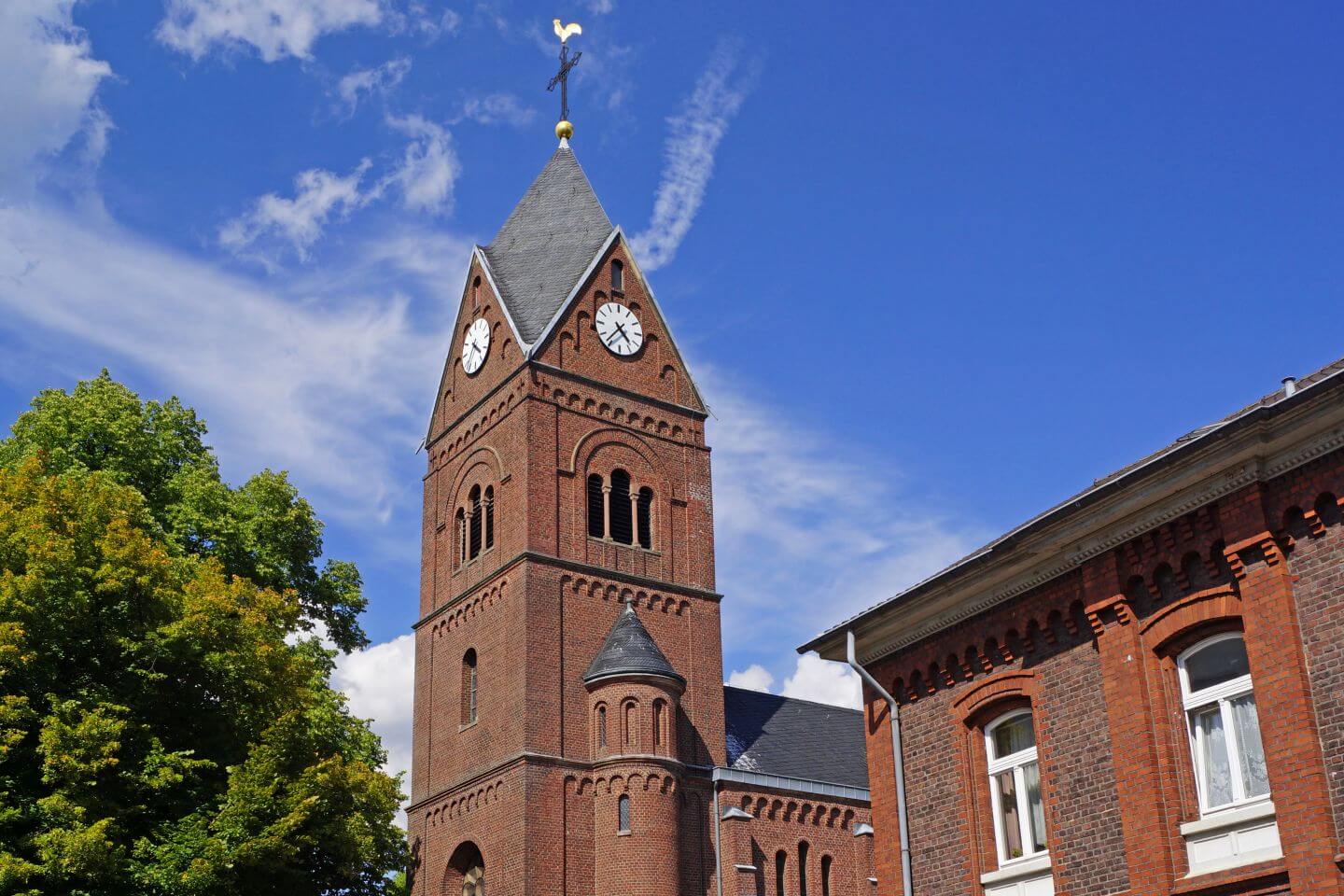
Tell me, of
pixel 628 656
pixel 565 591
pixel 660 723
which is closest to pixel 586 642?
pixel 565 591

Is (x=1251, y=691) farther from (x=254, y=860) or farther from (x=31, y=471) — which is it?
(x=31, y=471)

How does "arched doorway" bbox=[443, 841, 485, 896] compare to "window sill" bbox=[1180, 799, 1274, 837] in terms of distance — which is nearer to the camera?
"window sill" bbox=[1180, 799, 1274, 837]

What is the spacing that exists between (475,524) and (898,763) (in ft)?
80.4

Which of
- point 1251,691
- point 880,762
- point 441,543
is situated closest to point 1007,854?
point 880,762

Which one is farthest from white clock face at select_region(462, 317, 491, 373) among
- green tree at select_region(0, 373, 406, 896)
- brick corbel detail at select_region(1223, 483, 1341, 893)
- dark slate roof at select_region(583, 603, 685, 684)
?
brick corbel detail at select_region(1223, 483, 1341, 893)

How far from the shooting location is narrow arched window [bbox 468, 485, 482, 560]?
40188 mm

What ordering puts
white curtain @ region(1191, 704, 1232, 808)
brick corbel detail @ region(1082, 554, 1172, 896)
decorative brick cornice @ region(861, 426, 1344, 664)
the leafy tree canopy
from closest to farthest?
decorative brick cornice @ region(861, 426, 1344, 664) → white curtain @ region(1191, 704, 1232, 808) → brick corbel detail @ region(1082, 554, 1172, 896) → the leafy tree canopy

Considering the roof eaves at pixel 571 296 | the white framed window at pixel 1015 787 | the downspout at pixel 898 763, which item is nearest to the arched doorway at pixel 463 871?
the roof eaves at pixel 571 296

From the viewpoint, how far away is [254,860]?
78.1 ft

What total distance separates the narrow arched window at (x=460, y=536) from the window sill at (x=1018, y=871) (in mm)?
26117

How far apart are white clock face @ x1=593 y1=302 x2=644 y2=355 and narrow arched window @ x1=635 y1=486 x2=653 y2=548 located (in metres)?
4.24

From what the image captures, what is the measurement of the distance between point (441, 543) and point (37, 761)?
18696mm

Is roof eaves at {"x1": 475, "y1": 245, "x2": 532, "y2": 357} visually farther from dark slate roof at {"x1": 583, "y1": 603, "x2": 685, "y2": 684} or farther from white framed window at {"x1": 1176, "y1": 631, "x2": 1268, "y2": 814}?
white framed window at {"x1": 1176, "y1": 631, "x2": 1268, "y2": 814}

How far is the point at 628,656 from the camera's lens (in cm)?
3612
